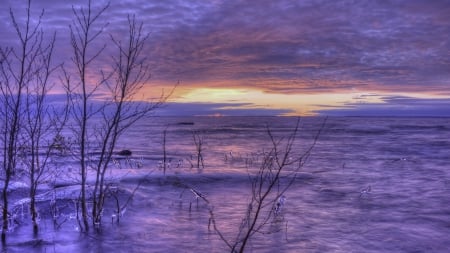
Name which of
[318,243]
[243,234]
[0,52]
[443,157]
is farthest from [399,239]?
[443,157]

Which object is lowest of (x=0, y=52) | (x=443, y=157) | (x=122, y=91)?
(x=443, y=157)

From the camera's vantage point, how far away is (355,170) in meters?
23.6

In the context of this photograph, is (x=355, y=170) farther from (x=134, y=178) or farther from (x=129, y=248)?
(x=129, y=248)

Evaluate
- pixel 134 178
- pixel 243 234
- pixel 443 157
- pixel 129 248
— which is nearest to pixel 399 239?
pixel 243 234

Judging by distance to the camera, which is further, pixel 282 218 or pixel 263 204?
pixel 263 204

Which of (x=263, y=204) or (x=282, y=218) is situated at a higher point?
(x=282, y=218)

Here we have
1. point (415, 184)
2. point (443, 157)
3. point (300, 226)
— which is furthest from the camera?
point (443, 157)

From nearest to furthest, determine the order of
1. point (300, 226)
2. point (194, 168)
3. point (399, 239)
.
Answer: point (399, 239) < point (300, 226) < point (194, 168)

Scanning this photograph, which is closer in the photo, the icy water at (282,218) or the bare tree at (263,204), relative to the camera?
the bare tree at (263,204)

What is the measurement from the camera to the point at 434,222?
12.1m

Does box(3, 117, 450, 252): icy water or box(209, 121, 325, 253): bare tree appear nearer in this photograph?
box(209, 121, 325, 253): bare tree

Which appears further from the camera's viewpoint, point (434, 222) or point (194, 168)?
point (194, 168)

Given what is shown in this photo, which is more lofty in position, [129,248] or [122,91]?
[122,91]

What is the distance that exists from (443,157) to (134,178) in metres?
25.5
